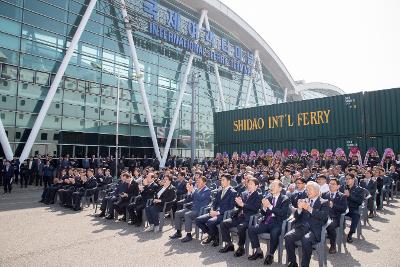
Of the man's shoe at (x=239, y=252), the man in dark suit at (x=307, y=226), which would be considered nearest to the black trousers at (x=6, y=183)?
the man's shoe at (x=239, y=252)

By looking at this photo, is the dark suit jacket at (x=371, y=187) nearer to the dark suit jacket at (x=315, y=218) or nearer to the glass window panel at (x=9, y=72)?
the dark suit jacket at (x=315, y=218)

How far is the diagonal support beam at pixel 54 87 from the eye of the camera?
19.1 meters

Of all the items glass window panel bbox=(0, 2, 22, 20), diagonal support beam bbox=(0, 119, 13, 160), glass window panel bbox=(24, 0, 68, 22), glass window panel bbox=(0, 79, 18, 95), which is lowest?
diagonal support beam bbox=(0, 119, 13, 160)

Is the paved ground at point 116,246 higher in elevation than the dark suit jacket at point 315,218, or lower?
lower

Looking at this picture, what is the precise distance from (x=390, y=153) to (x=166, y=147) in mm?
18358

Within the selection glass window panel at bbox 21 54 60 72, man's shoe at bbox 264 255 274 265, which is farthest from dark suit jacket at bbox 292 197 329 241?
glass window panel at bbox 21 54 60 72

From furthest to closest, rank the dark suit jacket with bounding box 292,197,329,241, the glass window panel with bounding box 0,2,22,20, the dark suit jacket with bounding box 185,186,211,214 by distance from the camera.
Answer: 1. the glass window panel with bounding box 0,2,22,20
2. the dark suit jacket with bounding box 185,186,211,214
3. the dark suit jacket with bounding box 292,197,329,241

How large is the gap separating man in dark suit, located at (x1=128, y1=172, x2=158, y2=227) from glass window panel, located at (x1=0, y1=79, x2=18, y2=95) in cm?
1507

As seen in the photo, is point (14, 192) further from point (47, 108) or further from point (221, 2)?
point (221, 2)

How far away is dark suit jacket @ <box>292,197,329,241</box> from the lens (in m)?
5.20

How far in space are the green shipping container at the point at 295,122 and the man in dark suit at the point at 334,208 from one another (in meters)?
15.2

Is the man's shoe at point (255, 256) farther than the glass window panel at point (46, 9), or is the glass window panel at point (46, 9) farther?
the glass window panel at point (46, 9)

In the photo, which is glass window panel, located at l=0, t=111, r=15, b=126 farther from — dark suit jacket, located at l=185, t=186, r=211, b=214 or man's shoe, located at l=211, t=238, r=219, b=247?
man's shoe, located at l=211, t=238, r=219, b=247

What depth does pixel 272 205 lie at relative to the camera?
5988 millimetres
